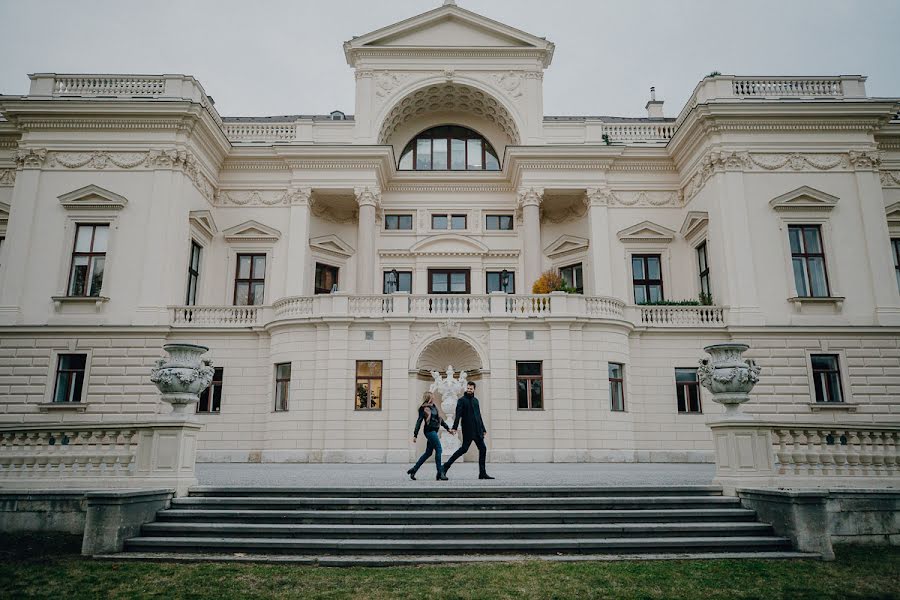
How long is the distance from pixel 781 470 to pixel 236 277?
24804 mm

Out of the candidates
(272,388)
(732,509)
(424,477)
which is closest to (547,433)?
(424,477)

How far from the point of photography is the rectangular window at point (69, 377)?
24609mm

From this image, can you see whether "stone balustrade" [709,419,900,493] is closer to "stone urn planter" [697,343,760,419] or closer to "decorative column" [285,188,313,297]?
"stone urn planter" [697,343,760,419]

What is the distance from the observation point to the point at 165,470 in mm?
11484

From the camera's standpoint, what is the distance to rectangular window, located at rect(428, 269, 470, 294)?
1243 inches

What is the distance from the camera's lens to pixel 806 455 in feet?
38.0

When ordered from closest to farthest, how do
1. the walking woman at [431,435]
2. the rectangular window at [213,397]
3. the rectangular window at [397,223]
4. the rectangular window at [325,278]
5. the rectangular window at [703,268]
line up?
1. the walking woman at [431,435]
2. the rectangular window at [213,397]
3. the rectangular window at [703,268]
4. the rectangular window at [325,278]
5. the rectangular window at [397,223]

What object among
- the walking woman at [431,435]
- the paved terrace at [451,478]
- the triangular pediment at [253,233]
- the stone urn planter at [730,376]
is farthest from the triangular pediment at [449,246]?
the stone urn planter at [730,376]

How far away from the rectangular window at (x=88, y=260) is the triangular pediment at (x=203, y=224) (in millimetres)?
3416

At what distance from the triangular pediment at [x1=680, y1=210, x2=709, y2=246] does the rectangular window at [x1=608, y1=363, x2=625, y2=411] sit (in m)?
7.96

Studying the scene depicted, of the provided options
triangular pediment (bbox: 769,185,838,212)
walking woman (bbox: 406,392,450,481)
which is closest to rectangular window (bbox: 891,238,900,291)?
triangular pediment (bbox: 769,185,838,212)

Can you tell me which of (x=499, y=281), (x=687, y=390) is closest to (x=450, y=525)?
(x=687, y=390)

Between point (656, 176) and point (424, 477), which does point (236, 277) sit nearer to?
point (424, 477)

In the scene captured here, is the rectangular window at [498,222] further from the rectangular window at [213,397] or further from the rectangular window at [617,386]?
the rectangular window at [213,397]
